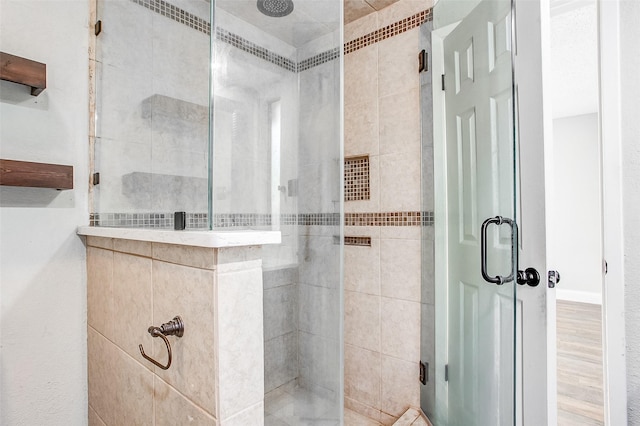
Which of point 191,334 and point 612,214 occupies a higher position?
point 612,214

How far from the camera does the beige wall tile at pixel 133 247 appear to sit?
30.9 inches

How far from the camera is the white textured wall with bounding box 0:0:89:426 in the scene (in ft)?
3.29

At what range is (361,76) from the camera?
189 cm

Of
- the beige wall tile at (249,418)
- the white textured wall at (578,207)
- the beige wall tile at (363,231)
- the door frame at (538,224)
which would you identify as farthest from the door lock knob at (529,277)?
the white textured wall at (578,207)

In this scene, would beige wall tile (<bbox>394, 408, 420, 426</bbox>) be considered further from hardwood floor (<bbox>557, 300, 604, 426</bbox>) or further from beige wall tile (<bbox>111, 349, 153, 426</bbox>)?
beige wall tile (<bbox>111, 349, 153, 426</bbox>)

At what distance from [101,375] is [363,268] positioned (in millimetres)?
1299

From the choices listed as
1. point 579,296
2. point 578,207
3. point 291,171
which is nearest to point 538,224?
point 291,171

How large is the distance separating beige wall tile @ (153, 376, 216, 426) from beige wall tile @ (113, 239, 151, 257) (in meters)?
0.31

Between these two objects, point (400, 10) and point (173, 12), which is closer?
point (173, 12)

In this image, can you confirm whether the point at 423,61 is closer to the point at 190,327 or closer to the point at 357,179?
the point at 357,179

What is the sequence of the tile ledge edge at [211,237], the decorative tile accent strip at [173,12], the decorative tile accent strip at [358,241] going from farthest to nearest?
1. the decorative tile accent strip at [358,241]
2. the decorative tile accent strip at [173,12]
3. the tile ledge edge at [211,237]

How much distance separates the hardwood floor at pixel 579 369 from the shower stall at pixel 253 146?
5.57ft

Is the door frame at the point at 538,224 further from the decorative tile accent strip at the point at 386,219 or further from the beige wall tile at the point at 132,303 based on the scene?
the beige wall tile at the point at 132,303

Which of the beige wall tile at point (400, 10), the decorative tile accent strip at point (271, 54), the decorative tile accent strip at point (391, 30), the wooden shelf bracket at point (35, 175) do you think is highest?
the beige wall tile at point (400, 10)
